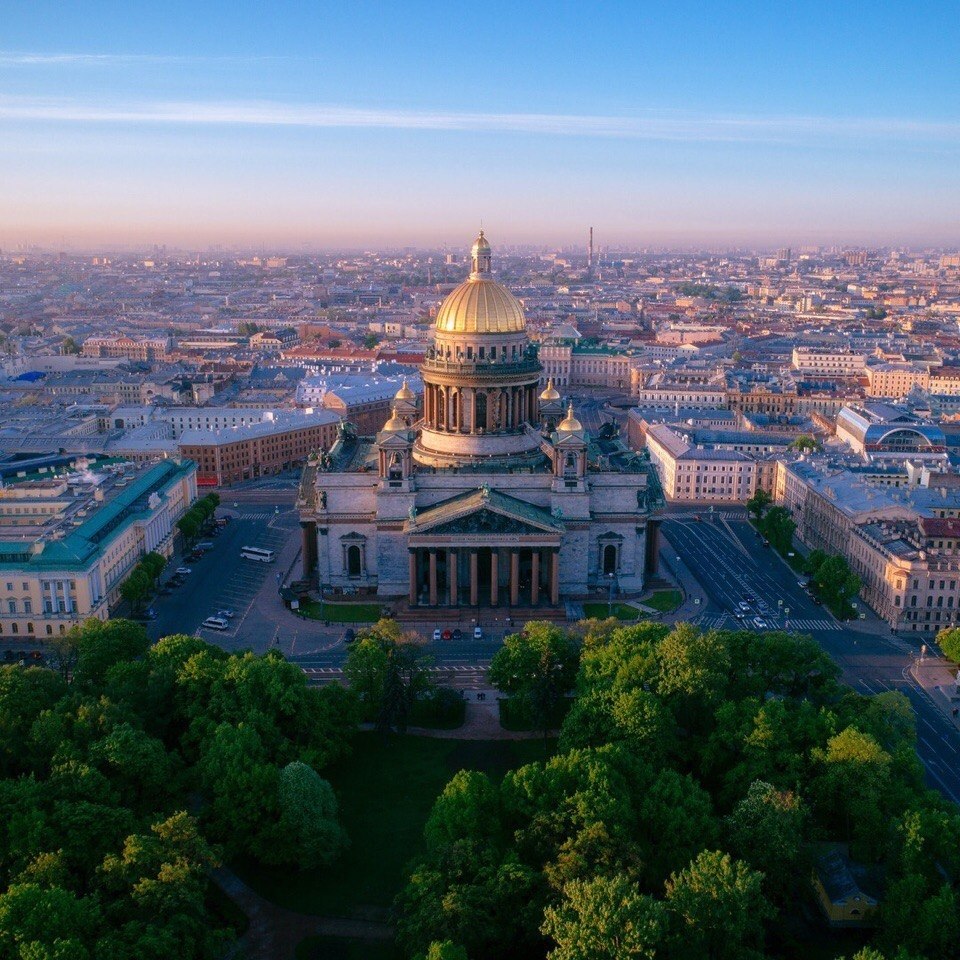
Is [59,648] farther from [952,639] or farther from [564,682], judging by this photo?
[952,639]

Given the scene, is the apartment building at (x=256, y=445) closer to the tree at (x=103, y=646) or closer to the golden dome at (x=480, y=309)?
the golden dome at (x=480, y=309)

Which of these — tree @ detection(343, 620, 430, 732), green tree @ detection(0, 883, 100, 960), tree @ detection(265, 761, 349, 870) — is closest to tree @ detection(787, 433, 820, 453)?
tree @ detection(343, 620, 430, 732)

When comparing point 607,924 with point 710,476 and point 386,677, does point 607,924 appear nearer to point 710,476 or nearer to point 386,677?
point 386,677

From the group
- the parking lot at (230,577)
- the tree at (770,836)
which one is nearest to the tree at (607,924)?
the tree at (770,836)

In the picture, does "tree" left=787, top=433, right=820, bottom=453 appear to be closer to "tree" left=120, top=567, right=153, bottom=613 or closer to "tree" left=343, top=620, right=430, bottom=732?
"tree" left=343, top=620, right=430, bottom=732

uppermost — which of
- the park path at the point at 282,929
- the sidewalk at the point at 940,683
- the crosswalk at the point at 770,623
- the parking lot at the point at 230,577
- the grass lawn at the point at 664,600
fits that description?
the parking lot at the point at 230,577

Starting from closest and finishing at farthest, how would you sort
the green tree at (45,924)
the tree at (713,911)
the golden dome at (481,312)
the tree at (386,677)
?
1. the green tree at (45,924)
2. the tree at (713,911)
3. the tree at (386,677)
4. the golden dome at (481,312)

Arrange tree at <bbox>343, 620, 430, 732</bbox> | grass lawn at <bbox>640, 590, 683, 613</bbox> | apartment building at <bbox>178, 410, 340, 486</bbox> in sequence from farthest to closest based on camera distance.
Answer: apartment building at <bbox>178, 410, 340, 486</bbox> → grass lawn at <bbox>640, 590, 683, 613</bbox> → tree at <bbox>343, 620, 430, 732</bbox>
